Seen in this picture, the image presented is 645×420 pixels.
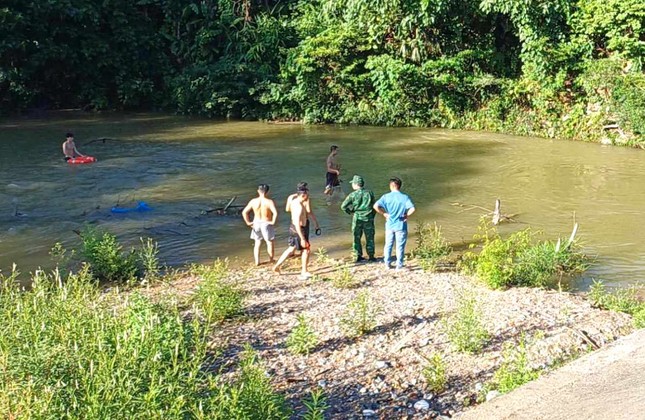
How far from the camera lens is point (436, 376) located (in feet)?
20.6

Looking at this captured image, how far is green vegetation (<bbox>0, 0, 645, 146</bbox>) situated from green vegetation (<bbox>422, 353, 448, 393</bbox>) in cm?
1843

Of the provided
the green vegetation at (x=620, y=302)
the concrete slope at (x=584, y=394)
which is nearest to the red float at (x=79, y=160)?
the green vegetation at (x=620, y=302)

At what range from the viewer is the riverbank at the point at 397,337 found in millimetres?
6164

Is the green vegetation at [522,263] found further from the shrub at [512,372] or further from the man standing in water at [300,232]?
the shrub at [512,372]

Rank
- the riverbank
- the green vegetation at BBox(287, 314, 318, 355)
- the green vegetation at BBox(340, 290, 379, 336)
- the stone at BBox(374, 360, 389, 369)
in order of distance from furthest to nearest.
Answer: the green vegetation at BBox(340, 290, 379, 336)
the green vegetation at BBox(287, 314, 318, 355)
the stone at BBox(374, 360, 389, 369)
the riverbank

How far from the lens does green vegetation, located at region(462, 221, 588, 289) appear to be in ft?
30.9

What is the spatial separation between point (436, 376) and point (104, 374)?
10.1ft

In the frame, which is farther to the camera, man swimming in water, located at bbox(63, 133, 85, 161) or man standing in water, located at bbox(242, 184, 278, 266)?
man swimming in water, located at bbox(63, 133, 85, 161)

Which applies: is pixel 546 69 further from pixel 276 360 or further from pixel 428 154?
pixel 276 360

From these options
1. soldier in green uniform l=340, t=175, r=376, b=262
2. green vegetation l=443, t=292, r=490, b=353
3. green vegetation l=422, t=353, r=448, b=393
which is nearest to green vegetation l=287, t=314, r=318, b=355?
green vegetation l=422, t=353, r=448, b=393

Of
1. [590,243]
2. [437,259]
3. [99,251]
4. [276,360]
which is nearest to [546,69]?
[590,243]

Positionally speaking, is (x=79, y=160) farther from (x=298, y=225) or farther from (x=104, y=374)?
(x=104, y=374)

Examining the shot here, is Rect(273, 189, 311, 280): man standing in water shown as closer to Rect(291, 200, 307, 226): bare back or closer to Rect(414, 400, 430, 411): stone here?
Rect(291, 200, 307, 226): bare back

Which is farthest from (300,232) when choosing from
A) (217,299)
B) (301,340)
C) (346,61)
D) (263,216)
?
(346,61)
